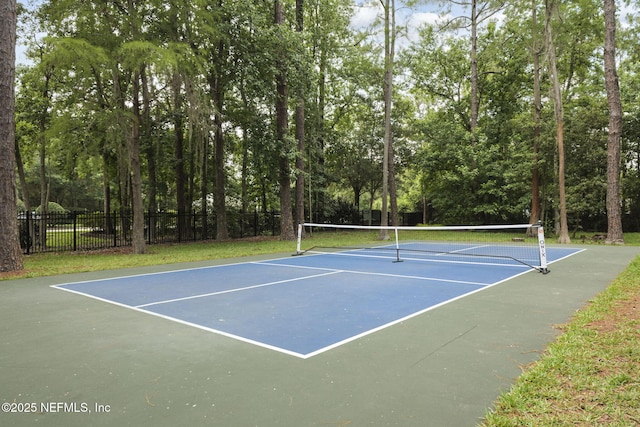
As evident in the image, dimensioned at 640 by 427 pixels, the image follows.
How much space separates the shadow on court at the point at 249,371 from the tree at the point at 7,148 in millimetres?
4752

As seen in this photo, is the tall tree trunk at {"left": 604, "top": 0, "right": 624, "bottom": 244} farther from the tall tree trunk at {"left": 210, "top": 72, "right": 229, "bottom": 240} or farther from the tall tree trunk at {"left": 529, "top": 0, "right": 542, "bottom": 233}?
the tall tree trunk at {"left": 210, "top": 72, "right": 229, "bottom": 240}

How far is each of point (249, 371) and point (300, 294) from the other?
3185 mm

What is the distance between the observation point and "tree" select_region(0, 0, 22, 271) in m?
9.20

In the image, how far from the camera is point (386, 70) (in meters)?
17.7

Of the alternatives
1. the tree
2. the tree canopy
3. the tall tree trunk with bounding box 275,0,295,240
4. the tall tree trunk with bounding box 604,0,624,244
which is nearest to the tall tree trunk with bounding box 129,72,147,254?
the tree canopy

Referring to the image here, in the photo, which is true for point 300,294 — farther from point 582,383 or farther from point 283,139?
point 283,139

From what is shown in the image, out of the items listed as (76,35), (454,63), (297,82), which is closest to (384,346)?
(76,35)

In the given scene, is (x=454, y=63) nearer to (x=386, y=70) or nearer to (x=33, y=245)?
(x=386, y=70)

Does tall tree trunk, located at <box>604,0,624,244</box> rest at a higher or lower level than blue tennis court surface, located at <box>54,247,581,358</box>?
higher

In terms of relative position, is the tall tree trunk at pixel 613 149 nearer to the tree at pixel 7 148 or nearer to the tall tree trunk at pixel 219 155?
the tall tree trunk at pixel 219 155

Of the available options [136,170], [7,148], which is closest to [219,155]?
[136,170]

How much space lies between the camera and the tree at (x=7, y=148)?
920cm

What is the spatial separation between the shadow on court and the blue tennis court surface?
0.29 metres

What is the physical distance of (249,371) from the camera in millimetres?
3318
